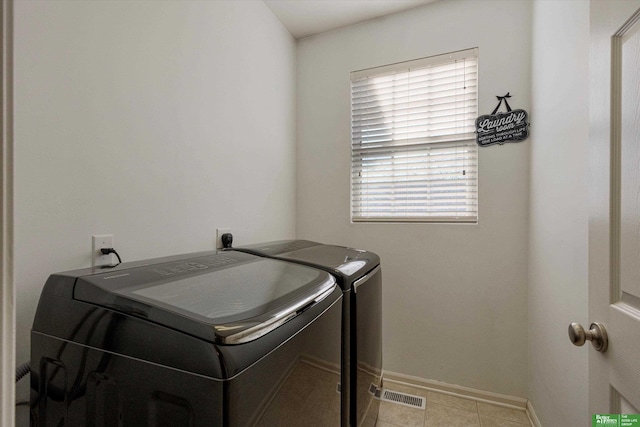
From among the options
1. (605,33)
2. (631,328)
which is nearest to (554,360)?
(631,328)

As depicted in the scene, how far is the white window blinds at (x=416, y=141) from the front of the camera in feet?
6.80

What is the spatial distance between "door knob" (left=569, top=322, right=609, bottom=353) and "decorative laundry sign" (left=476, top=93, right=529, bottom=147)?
149 cm

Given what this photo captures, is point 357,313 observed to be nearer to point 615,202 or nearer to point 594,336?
point 594,336

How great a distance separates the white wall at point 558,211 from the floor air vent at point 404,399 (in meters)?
0.66

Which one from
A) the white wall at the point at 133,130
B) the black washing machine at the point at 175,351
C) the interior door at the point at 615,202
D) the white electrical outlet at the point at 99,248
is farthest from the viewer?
the white electrical outlet at the point at 99,248

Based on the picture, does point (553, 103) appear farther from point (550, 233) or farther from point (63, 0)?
point (63, 0)

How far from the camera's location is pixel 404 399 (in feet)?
6.52

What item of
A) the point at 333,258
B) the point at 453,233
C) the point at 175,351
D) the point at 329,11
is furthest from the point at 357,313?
the point at 329,11

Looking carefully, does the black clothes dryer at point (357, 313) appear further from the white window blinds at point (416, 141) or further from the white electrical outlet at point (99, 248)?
the white window blinds at point (416, 141)

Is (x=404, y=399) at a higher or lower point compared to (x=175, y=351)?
lower

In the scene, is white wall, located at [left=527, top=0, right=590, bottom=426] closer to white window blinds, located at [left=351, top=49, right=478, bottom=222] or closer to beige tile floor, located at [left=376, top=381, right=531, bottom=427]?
beige tile floor, located at [left=376, top=381, right=531, bottom=427]

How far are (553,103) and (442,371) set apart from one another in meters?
1.84

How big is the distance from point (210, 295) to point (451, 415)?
1919 mm

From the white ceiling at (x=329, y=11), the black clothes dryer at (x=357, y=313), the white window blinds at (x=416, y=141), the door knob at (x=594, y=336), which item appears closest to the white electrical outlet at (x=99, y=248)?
the black clothes dryer at (x=357, y=313)
